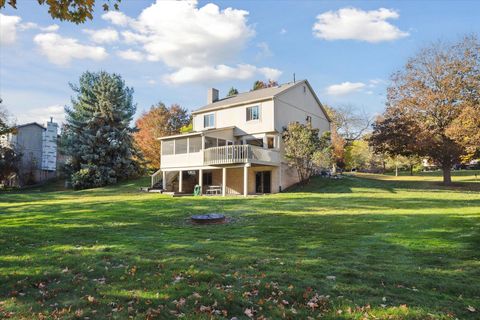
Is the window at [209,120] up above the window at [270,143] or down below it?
above

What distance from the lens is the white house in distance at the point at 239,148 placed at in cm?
2459

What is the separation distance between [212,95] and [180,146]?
7.54 m

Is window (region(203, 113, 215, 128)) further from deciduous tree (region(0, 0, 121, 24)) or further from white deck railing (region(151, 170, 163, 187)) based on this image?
deciduous tree (region(0, 0, 121, 24))

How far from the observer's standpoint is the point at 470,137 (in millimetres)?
22031

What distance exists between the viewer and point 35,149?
140ft

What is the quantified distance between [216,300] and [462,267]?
4650mm

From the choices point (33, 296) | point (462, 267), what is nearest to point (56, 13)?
point (33, 296)

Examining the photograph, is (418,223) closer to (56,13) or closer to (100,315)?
(100,315)

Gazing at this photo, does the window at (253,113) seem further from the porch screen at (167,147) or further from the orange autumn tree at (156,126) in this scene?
the orange autumn tree at (156,126)

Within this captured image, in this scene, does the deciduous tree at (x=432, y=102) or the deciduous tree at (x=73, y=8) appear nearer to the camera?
the deciduous tree at (x=73, y=8)

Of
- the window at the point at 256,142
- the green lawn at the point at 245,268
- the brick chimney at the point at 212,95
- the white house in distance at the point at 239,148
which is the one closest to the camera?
the green lawn at the point at 245,268

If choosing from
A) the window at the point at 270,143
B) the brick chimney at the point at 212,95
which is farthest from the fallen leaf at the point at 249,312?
the brick chimney at the point at 212,95

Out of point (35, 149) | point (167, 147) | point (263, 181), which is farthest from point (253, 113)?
point (35, 149)

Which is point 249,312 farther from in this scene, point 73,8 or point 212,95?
point 212,95
